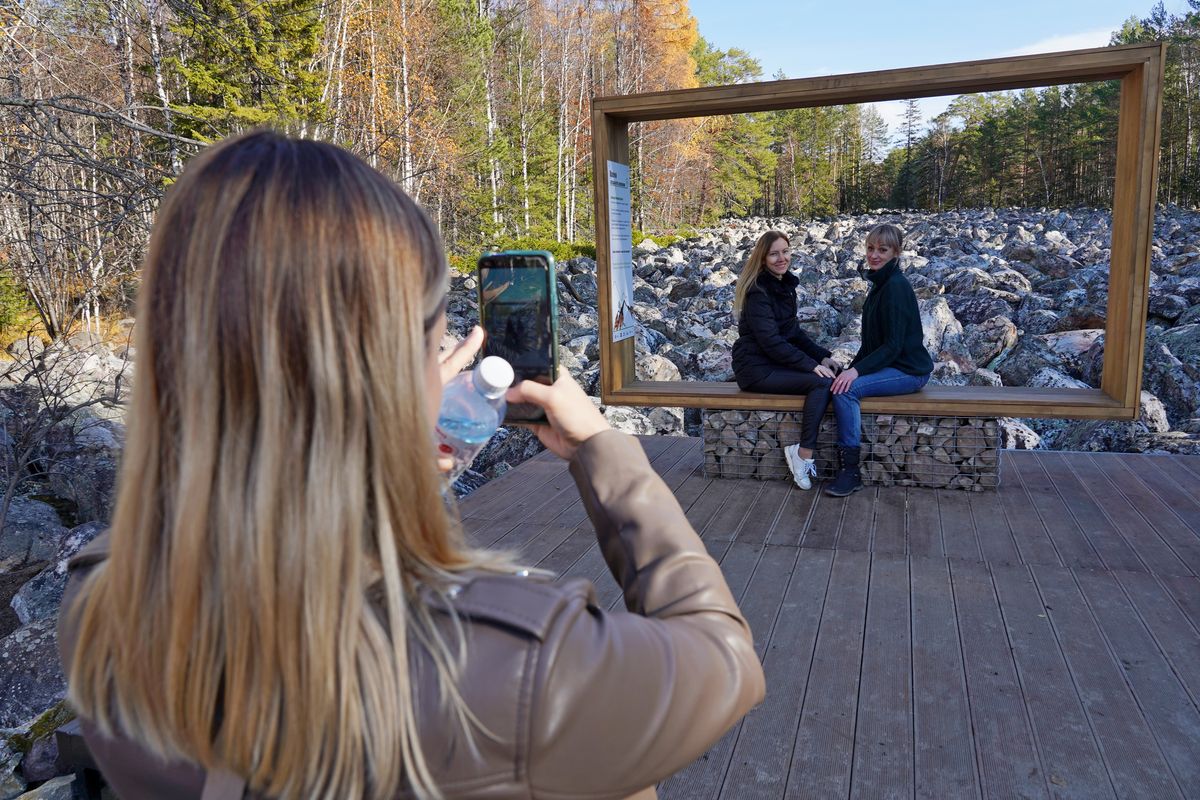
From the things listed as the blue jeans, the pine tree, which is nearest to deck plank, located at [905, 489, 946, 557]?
the blue jeans

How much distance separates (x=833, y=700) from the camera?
263 cm

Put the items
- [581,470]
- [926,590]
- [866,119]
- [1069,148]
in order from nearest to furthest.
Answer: [581,470]
[926,590]
[1069,148]
[866,119]

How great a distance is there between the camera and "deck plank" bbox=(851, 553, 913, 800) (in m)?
2.25

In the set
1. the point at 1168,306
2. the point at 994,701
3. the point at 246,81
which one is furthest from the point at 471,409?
the point at 246,81

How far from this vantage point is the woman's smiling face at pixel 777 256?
504cm

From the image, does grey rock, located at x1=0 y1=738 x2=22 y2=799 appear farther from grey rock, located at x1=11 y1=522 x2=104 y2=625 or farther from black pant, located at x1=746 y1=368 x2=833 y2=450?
black pant, located at x1=746 y1=368 x2=833 y2=450

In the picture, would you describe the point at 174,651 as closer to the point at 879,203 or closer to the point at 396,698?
the point at 396,698

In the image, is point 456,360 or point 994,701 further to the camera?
point 994,701

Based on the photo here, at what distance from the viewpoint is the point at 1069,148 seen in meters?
44.6

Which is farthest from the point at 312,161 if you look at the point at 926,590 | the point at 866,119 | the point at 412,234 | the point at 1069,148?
the point at 866,119

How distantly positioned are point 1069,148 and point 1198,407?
43.7 m

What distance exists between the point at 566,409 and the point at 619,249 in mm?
4264

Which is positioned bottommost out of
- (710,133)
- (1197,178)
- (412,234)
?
(412,234)

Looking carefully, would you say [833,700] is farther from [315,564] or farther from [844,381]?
[844,381]
